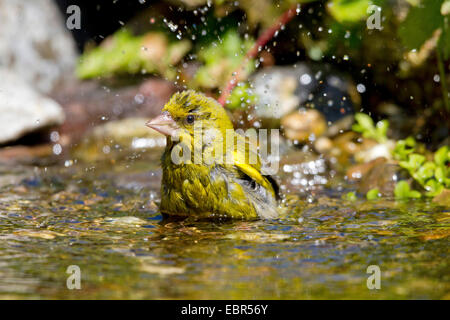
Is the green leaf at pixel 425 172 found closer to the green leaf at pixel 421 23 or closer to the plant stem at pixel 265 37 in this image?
the green leaf at pixel 421 23

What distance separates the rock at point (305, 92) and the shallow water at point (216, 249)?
192 cm

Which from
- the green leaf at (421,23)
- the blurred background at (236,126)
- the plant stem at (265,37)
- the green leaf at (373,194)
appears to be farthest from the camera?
the plant stem at (265,37)

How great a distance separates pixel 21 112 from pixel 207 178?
373cm

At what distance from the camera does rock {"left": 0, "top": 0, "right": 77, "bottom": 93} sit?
8.63 m

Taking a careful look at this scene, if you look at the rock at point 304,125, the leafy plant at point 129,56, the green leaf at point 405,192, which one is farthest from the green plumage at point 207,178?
the leafy plant at point 129,56

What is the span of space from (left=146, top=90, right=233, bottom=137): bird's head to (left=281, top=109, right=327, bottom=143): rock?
2.61 m

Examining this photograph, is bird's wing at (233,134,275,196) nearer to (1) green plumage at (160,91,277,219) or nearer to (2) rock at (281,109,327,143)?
(1) green plumage at (160,91,277,219)

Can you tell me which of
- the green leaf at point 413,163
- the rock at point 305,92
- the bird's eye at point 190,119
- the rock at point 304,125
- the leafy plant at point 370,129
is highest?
the rock at point 305,92

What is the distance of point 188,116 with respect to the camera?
441 cm

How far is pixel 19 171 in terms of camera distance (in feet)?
20.5

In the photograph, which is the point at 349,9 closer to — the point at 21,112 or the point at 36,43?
the point at 21,112

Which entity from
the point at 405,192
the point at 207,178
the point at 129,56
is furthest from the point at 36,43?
the point at 405,192

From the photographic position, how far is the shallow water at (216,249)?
2916 mm

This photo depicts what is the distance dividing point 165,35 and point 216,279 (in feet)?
18.2
